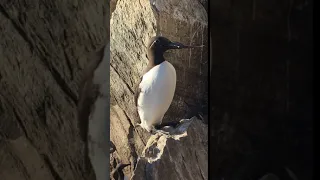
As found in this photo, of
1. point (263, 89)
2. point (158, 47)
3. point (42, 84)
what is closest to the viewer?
point (42, 84)

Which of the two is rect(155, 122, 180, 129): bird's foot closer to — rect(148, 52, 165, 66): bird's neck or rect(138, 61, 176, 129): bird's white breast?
rect(138, 61, 176, 129): bird's white breast

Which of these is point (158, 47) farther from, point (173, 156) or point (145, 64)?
point (173, 156)

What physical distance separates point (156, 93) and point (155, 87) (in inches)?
0.5

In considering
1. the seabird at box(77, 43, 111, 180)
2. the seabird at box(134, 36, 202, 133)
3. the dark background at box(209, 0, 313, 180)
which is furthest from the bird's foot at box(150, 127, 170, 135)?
the seabird at box(77, 43, 111, 180)

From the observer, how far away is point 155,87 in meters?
1.00

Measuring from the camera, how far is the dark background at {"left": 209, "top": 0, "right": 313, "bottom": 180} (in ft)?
2.61

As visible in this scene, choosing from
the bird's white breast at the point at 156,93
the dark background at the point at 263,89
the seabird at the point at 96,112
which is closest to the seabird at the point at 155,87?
the bird's white breast at the point at 156,93

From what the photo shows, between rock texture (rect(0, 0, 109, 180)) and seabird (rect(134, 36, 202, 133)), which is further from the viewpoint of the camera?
seabird (rect(134, 36, 202, 133))

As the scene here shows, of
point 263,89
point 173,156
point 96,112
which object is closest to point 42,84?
point 96,112

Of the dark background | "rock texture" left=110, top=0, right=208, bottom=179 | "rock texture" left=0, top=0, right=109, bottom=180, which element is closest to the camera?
"rock texture" left=0, top=0, right=109, bottom=180

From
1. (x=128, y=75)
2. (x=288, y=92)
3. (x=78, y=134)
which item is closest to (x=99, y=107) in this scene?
(x=78, y=134)

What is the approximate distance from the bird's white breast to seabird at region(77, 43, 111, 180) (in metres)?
0.57

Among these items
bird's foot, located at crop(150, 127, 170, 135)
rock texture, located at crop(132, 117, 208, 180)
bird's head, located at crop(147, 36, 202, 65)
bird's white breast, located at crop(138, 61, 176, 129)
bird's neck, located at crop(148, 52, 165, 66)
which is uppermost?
bird's head, located at crop(147, 36, 202, 65)

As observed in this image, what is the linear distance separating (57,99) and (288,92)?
0.53 metres
